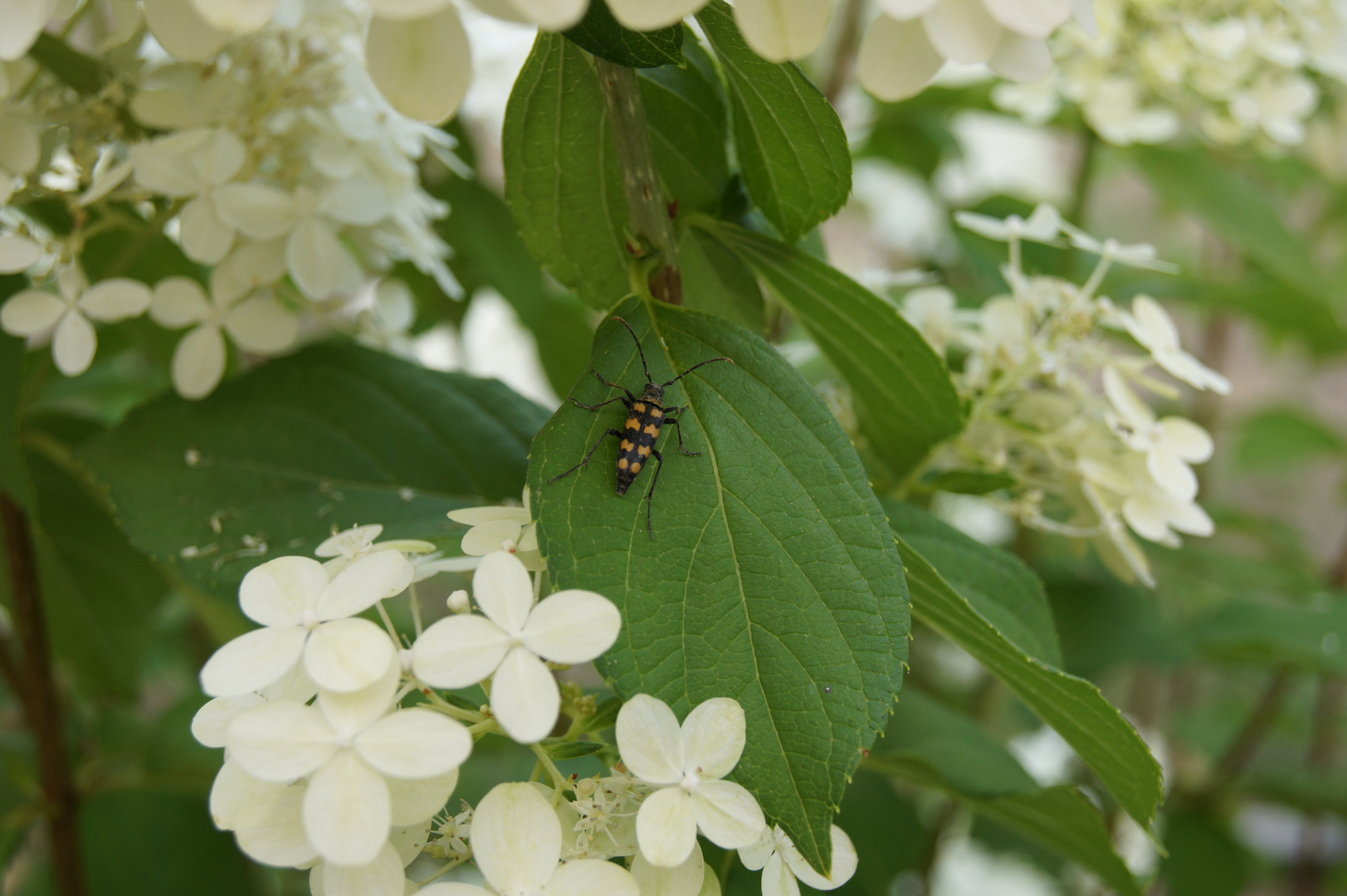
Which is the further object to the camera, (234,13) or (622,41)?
(622,41)

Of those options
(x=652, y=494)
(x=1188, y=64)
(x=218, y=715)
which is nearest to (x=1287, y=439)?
(x=1188, y=64)

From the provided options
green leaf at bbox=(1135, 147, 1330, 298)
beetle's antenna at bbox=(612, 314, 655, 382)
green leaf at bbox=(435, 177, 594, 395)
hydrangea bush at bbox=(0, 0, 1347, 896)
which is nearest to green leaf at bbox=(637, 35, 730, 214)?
hydrangea bush at bbox=(0, 0, 1347, 896)

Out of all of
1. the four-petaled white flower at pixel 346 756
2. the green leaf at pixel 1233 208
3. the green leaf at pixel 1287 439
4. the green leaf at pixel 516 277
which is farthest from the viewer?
the green leaf at pixel 1287 439

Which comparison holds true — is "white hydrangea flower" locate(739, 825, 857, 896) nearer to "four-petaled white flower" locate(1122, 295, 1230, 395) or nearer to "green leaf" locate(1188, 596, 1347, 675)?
"four-petaled white flower" locate(1122, 295, 1230, 395)

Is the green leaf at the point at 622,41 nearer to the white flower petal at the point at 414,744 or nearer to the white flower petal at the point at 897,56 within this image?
the white flower petal at the point at 897,56

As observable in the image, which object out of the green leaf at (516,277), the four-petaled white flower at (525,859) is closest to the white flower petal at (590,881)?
the four-petaled white flower at (525,859)

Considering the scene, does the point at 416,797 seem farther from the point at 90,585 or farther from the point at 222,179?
the point at 90,585
